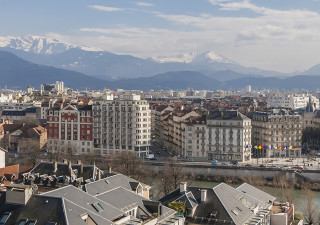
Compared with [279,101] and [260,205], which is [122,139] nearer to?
[260,205]

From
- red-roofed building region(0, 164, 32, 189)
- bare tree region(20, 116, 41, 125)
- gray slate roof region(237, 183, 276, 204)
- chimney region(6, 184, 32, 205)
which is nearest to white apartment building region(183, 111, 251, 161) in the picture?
red-roofed building region(0, 164, 32, 189)

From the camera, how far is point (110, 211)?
2733 centimetres

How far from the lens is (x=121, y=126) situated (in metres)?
78.5

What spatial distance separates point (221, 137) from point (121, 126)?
14765 millimetres

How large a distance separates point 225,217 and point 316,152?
58087 mm

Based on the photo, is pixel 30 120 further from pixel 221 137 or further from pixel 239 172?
pixel 239 172

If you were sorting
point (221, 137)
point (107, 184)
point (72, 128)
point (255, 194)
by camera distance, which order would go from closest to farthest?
point (107, 184) < point (255, 194) < point (221, 137) < point (72, 128)

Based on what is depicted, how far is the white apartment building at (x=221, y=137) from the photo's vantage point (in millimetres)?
74312

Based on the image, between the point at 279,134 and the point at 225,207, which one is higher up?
the point at 279,134

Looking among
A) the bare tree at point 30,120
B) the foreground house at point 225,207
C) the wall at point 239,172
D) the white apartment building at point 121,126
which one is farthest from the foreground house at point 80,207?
the bare tree at point 30,120

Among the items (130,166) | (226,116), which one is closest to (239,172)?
(226,116)

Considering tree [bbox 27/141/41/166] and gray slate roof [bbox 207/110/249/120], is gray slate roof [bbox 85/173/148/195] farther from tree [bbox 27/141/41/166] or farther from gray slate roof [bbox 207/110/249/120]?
gray slate roof [bbox 207/110/249/120]

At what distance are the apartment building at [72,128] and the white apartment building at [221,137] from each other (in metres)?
15.3

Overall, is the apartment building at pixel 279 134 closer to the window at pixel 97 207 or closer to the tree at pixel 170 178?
the tree at pixel 170 178
